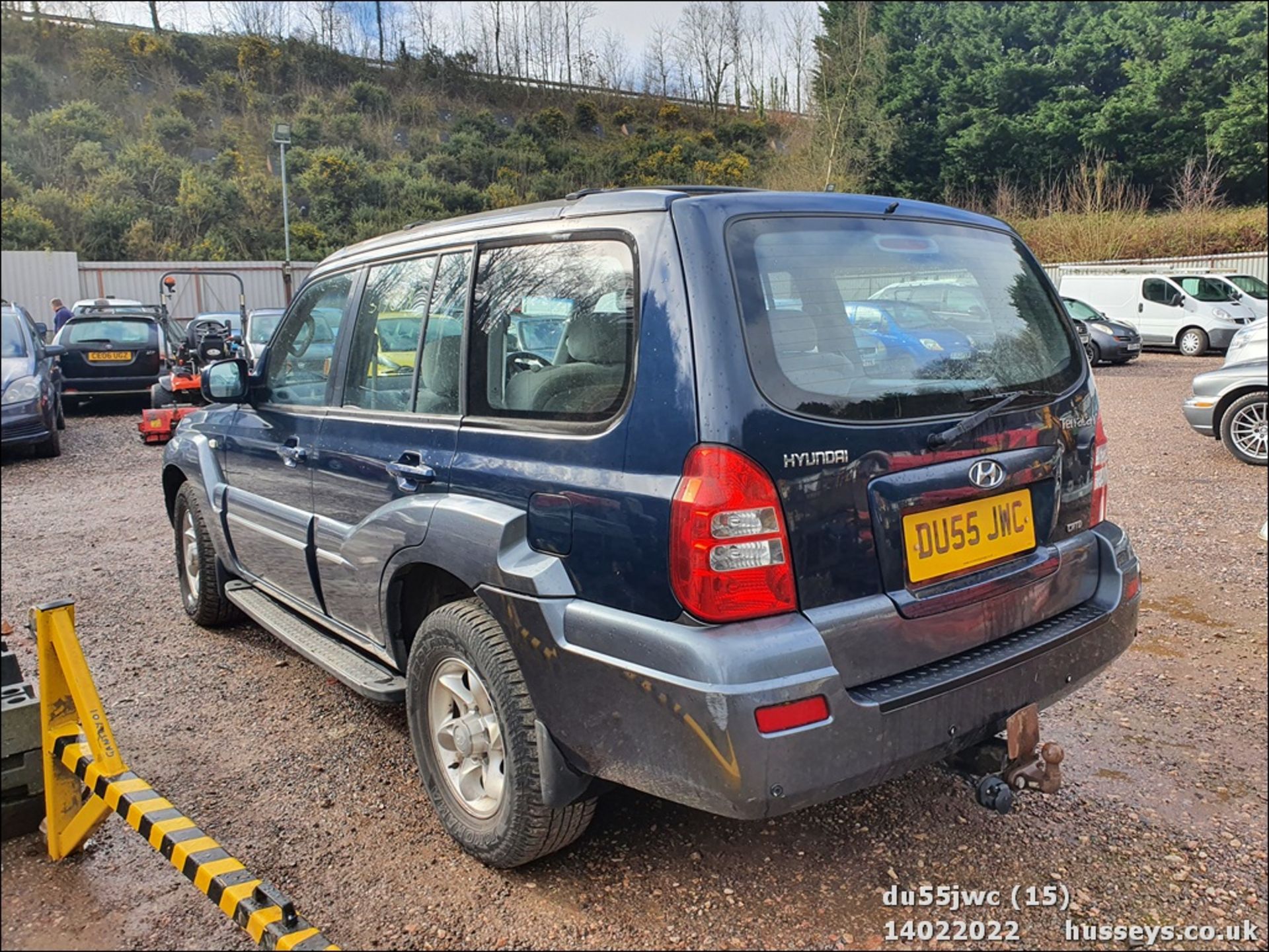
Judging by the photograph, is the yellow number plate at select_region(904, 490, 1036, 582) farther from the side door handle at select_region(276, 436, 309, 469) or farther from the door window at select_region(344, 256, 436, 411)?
the side door handle at select_region(276, 436, 309, 469)

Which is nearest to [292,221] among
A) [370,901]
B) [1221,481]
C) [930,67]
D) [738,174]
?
[738,174]

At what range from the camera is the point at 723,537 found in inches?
82.7

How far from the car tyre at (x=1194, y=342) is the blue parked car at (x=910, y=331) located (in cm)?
2066

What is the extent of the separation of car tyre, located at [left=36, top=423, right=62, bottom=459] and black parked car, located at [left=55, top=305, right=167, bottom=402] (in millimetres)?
3192

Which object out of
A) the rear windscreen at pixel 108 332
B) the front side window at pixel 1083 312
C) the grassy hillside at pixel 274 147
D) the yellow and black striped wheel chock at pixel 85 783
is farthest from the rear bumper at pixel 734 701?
the grassy hillside at pixel 274 147

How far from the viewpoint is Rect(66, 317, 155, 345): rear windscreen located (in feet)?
44.9

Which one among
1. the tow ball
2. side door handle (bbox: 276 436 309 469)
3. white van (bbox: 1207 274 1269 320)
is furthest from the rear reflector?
white van (bbox: 1207 274 1269 320)

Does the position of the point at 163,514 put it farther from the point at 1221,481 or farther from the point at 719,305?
the point at 1221,481

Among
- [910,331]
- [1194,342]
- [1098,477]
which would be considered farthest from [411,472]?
[1194,342]

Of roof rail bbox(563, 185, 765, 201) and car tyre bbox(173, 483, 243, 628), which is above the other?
roof rail bbox(563, 185, 765, 201)

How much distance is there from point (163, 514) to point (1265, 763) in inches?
299

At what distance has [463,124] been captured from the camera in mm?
44094

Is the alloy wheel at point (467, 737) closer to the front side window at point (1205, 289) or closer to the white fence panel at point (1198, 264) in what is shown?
the front side window at point (1205, 289)

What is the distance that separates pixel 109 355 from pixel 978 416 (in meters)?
14.2
